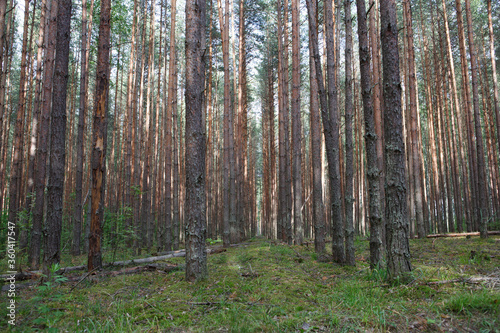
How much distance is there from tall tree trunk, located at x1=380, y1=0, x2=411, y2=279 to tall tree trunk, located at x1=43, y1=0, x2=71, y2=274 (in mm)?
5075

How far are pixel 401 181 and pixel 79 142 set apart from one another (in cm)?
976

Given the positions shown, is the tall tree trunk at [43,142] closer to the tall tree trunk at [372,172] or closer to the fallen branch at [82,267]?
the fallen branch at [82,267]

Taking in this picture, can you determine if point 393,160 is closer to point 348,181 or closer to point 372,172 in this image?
point 372,172

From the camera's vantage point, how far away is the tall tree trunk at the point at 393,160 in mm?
3451

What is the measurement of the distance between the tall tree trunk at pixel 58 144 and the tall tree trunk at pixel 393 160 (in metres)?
5.07

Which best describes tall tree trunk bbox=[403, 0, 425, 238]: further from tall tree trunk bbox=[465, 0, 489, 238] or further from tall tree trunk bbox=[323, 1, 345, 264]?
tall tree trunk bbox=[323, 1, 345, 264]

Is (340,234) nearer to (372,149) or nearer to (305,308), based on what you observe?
(372,149)

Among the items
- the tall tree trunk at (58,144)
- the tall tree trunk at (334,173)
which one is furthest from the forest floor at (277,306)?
the tall tree trunk at (334,173)

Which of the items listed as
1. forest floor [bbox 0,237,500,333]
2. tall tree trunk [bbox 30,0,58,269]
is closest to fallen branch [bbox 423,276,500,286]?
forest floor [bbox 0,237,500,333]

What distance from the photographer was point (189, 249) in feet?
13.7

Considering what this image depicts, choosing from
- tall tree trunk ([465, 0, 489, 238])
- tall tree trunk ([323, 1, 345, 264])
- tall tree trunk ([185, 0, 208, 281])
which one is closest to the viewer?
tall tree trunk ([185, 0, 208, 281])

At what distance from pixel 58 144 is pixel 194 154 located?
2.62m

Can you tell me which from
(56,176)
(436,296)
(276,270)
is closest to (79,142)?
Answer: (56,176)

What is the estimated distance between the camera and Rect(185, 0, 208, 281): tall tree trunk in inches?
164
